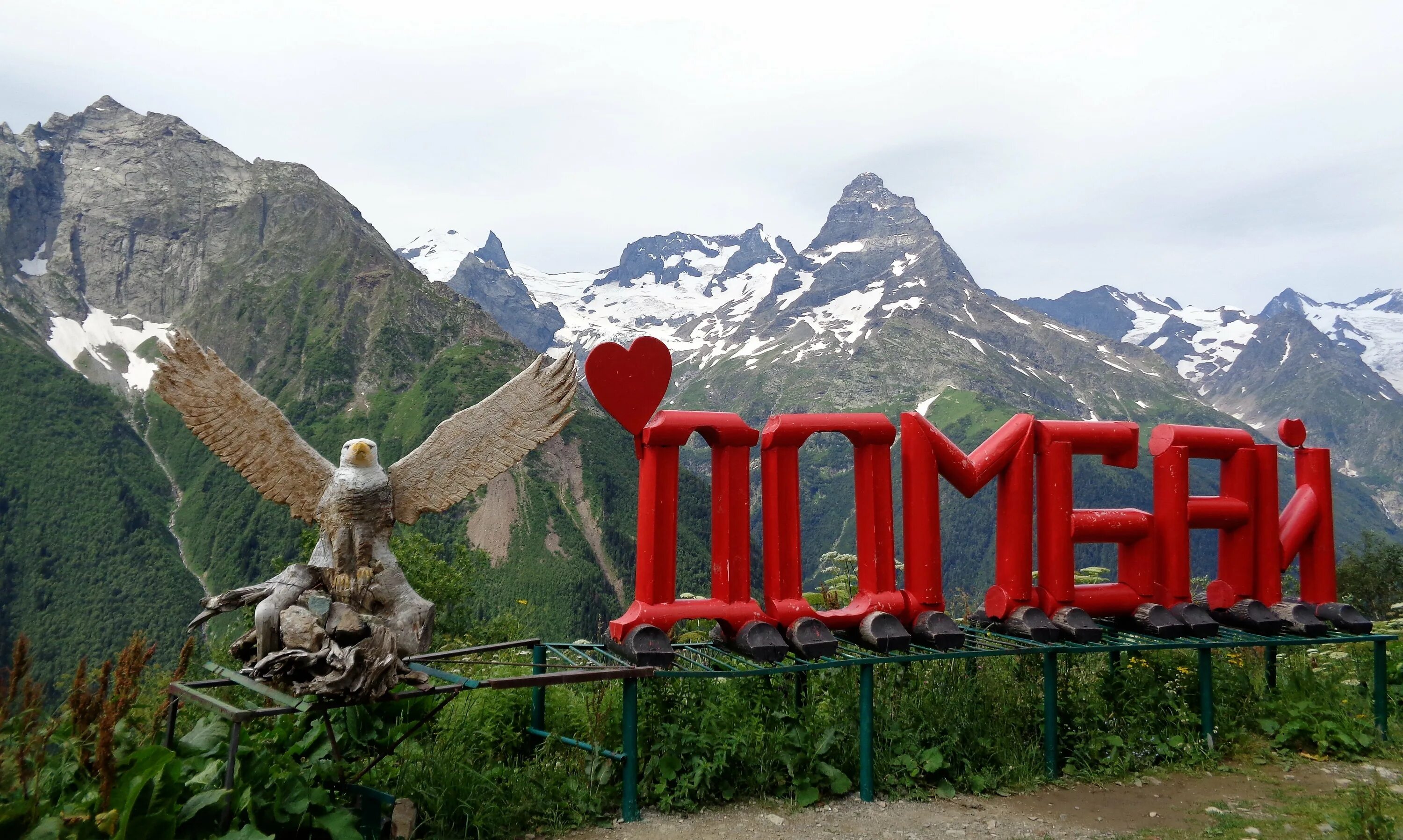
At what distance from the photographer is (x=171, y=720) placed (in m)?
6.10

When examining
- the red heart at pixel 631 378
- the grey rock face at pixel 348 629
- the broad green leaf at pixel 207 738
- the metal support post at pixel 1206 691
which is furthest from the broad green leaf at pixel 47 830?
the metal support post at pixel 1206 691

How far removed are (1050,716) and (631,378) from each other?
205 inches

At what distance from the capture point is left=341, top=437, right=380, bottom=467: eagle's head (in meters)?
7.36

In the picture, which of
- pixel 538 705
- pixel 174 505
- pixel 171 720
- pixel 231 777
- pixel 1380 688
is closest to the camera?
pixel 231 777

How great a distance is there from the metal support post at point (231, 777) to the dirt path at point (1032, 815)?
2583 millimetres

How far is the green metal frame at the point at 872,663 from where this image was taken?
291 inches

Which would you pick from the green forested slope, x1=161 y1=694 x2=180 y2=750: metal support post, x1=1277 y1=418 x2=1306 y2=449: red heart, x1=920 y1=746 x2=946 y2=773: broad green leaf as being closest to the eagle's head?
x1=161 y1=694 x2=180 y2=750: metal support post

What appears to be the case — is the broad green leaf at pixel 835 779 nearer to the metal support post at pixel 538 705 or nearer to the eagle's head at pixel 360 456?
the metal support post at pixel 538 705

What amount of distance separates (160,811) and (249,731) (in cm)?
204

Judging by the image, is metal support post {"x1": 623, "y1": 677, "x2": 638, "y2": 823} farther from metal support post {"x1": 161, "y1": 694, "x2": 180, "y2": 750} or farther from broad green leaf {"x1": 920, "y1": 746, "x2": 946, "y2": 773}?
metal support post {"x1": 161, "y1": 694, "x2": 180, "y2": 750}

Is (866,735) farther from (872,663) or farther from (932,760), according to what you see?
(932,760)

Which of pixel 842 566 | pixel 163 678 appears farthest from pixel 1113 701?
pixel 163 678

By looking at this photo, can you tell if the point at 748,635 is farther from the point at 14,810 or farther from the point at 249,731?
the point at 14,810

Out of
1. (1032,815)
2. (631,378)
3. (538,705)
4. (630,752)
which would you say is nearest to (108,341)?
(538,705)
